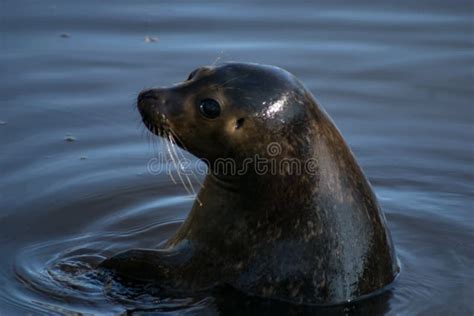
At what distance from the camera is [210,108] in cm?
756

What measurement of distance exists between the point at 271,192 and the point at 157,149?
3164 millimetres

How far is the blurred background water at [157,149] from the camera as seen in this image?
816 centimetres

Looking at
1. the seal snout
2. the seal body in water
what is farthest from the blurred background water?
the seal snout

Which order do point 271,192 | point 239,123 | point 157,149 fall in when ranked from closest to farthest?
point 239,123 < point 271,192 < point 157,149

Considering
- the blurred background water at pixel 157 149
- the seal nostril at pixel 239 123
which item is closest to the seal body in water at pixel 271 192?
the seal nostril at pixel 239 123

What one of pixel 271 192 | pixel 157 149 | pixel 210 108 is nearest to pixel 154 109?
pixel 210 108

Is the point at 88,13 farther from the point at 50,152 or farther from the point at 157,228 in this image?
the point at 157,228

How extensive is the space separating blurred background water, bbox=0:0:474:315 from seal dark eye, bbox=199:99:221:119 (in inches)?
45.9

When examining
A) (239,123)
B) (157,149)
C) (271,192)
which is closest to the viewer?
(239,123)

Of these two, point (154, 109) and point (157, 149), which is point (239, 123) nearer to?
point (154, 109)

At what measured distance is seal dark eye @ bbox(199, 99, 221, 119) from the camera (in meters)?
7.54

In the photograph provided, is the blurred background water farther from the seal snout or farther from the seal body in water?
the seal snout

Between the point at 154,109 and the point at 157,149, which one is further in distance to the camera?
the point at 157,149

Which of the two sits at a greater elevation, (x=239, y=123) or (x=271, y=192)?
(x=239, y=123)
